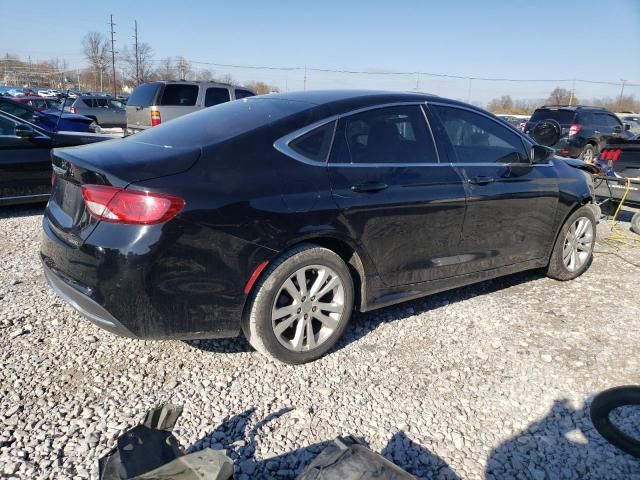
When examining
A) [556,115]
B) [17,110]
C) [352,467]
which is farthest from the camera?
[556,115]

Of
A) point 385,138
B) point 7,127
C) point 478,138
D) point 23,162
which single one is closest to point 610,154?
point 478,138

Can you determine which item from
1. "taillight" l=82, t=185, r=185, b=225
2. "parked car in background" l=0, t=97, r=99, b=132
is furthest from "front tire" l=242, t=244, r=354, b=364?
"parked car in background" l=0, t=97, r=99, b=132

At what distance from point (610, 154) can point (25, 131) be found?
27.3 ft

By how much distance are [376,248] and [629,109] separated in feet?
143

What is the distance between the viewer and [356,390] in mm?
2828

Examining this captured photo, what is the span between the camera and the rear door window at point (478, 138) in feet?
12.2

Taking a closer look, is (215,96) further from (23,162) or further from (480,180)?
(480,180)

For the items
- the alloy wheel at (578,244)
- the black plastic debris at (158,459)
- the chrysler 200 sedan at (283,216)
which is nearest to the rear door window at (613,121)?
the alloy wheel at (578,244)

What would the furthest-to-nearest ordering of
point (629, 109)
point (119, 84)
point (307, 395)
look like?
point (119, 84)
point (629, 109)
point (307, 395)

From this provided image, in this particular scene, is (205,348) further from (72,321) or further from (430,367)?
(430,367)

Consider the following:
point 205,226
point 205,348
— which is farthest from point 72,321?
point 205,226

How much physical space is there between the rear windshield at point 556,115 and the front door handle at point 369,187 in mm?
13169

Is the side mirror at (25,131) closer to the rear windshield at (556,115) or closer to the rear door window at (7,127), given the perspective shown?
the rear door window at (7,127)

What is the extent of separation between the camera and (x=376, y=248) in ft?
10.5
